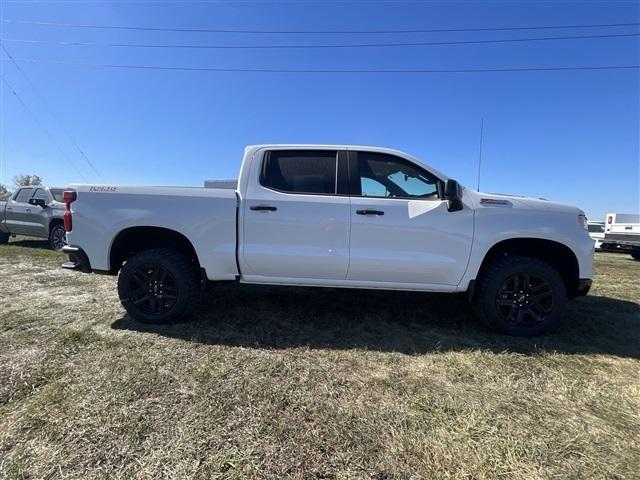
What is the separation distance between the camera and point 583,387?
Answer: 2.69 m

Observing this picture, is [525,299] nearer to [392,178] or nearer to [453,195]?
[453,195]

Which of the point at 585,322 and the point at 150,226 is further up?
the point at 150,226

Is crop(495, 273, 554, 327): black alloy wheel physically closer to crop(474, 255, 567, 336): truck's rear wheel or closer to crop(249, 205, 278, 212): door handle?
crop(474, 255, 567, 336): truck's rear wheel

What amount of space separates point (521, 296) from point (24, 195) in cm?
1242

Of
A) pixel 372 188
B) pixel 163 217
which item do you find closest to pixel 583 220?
pixel 372 188

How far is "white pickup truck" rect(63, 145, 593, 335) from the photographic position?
3.61m

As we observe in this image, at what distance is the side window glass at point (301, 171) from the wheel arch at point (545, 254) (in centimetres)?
187

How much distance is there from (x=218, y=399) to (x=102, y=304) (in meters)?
2.90

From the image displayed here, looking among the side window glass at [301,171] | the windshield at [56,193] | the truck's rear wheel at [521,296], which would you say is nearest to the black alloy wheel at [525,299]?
the truck's rear wheel at [521,296]

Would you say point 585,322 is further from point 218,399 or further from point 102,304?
point 102,304

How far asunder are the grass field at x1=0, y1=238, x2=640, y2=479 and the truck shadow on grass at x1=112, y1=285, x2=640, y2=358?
28mm

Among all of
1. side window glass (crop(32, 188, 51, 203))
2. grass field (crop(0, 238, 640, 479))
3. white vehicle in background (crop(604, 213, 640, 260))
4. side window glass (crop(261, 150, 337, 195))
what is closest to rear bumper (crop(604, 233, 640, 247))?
white vehicle in background (crop(604, 213, 640, 260))

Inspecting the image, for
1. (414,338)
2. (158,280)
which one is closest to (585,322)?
(414,338)

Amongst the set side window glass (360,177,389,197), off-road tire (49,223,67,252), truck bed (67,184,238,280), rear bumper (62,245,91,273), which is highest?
side window glass (360,177,389,197)
